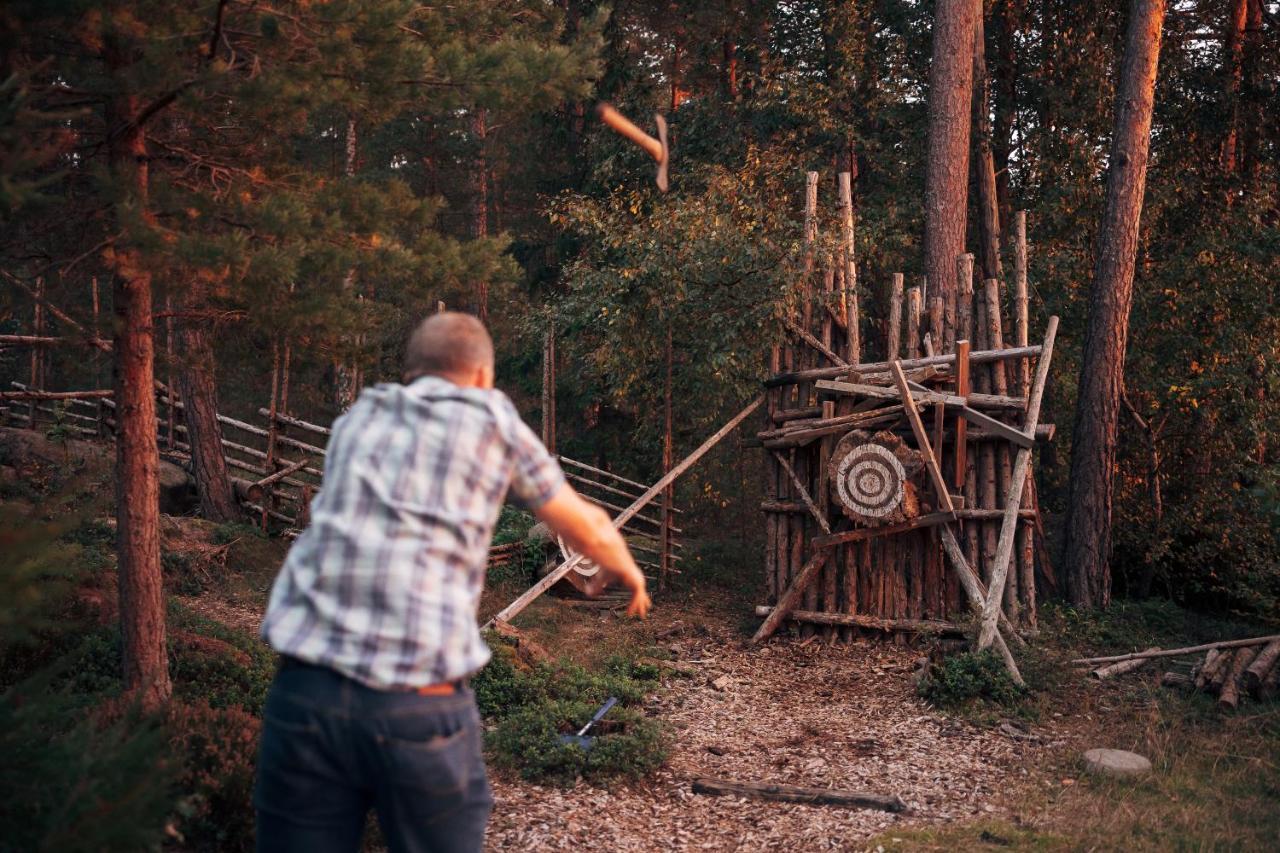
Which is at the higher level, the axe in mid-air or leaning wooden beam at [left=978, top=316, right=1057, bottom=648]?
the axe in mid-air

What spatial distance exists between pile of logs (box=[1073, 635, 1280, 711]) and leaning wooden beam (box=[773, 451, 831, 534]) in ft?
8.13

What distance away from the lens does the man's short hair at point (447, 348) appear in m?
2.98

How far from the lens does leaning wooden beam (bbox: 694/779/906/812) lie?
6477 mm

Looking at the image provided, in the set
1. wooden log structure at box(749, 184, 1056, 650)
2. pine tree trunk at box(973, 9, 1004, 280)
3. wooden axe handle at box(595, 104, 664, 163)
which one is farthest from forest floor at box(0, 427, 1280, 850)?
pine tree trunk at box(973, 9, 1004, 280)

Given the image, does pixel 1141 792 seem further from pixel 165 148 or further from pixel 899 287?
pixel 165 148

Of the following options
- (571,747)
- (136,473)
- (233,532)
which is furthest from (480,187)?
(571,747)

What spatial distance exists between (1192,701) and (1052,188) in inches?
328

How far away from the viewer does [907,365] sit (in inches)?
396

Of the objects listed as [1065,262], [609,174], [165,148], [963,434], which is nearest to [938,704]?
[963,434]

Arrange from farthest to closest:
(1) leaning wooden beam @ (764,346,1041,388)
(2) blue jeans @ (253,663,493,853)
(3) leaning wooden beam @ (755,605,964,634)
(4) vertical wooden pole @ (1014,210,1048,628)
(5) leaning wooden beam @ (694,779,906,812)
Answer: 1. (4) vertical wooden pole @ (1014,210,1048,628)
2. (1) leaning wooden beam @ (764,346,1041,388)
3. (3) leaning wooden beam @ (755,605,964,634)
4. (5) leaning wooden beam @ (694,779,906,812)
5. (2) blue jeans @ (253,663,493,853)

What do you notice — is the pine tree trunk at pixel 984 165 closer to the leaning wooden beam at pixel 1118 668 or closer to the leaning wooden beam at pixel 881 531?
the leaning wooden beam at pixel 881 531

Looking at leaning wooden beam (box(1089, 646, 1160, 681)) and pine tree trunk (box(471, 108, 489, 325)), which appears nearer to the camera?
leaning wooden beam (box(1089, 646, 1160, 681))

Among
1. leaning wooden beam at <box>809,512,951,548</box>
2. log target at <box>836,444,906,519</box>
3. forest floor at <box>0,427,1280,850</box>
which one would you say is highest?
log target at <box>836,444,906,519</box>

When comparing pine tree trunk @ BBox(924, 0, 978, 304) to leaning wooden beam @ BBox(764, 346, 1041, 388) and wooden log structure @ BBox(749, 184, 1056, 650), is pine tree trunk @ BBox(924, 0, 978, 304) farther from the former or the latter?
leaning wooden beam @ BBox(764, 346, 1041, 388)
